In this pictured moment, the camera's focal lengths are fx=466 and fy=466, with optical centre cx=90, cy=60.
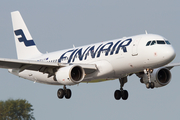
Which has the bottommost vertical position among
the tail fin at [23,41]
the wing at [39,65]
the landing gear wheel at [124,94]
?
the landing gear wheel at [124,94]

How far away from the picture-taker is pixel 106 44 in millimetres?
42188

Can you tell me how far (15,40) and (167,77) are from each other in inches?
746

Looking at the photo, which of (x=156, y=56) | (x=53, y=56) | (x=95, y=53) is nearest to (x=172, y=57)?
(x=156, y=56)

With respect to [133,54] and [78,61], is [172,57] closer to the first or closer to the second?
[133,54]

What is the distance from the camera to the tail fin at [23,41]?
53.1m

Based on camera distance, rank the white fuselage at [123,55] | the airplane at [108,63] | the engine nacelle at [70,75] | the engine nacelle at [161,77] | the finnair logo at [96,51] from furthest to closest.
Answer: the engine nacelle at [161,77] → the finnair logo at [96,51] → the engine nacelle at [70,75] → the airplane at [108,63] → the white fuselage at [123,55]

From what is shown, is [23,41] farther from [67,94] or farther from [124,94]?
[124,94]

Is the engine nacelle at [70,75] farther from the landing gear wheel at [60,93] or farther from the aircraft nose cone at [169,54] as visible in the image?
the aircraft nose cone at [169,54]

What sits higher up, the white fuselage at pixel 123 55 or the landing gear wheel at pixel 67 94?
the white fuselage at pixel 123 55

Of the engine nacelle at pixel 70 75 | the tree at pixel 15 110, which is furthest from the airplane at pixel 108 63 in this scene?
the tree at pixel 15 110

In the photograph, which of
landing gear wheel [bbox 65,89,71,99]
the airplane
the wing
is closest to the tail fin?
the airplane

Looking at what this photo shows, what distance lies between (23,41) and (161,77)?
17047 millimetres

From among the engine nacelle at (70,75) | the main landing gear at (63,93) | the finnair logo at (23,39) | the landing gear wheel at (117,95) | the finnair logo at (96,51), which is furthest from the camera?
the finnair logo at (23,39)

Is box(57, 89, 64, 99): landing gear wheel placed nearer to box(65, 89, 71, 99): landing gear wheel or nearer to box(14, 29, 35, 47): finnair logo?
box(65, 89, 71, 99): landing gear wheel
